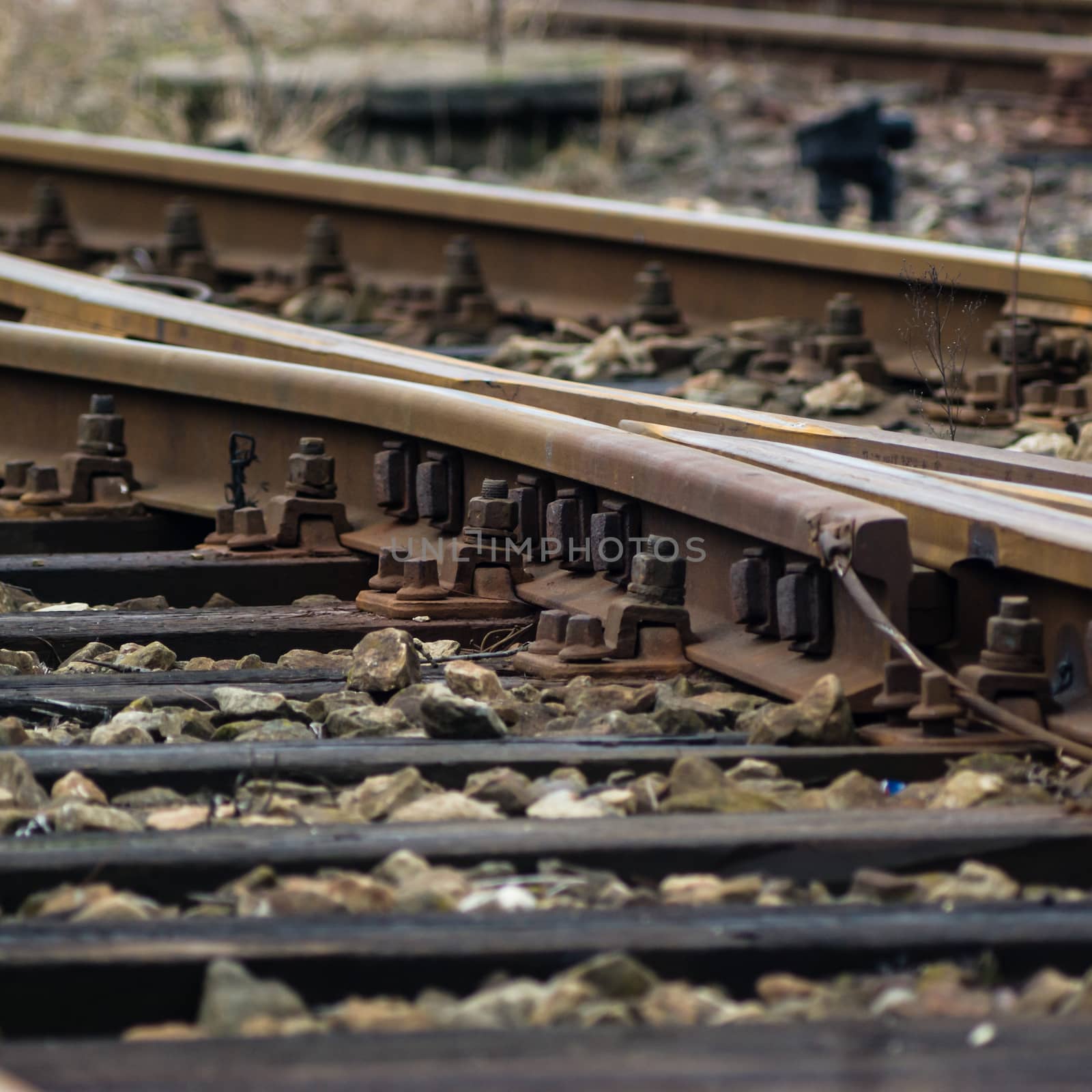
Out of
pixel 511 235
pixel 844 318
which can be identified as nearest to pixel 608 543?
pixel 844 318

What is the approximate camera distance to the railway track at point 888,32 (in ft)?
47.7

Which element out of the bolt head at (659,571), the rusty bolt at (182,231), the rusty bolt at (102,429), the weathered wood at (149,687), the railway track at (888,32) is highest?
the railway track at (888,32)

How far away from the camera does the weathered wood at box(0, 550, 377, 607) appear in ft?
14.1

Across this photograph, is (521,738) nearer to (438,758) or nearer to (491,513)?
(438,758)

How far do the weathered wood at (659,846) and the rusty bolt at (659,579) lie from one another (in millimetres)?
1034

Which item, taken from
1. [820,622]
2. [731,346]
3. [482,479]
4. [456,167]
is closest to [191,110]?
[456,167]

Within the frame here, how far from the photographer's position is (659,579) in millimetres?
3615

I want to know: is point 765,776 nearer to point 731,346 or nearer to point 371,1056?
point 371,1056

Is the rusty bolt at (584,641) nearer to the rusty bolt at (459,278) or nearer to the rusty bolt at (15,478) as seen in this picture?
the rusty bolt at (15,478)

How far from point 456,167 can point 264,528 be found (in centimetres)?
892

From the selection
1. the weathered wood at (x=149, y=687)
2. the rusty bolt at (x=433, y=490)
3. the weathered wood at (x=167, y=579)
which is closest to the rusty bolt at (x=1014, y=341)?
the rusty bolt at (x=433, y=490)

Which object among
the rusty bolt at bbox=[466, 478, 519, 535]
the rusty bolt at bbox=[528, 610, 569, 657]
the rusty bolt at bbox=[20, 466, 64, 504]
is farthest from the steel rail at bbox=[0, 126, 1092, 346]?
the rusty bolt at bbox=[528, 610, 569, 657]

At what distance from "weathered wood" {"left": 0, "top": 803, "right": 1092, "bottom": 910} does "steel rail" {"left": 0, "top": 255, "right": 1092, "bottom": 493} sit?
126cm

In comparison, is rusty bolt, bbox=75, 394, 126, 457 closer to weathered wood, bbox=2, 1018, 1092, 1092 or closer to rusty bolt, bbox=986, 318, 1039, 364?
rusty bolt, bbox=986, 318, 1039, 364
